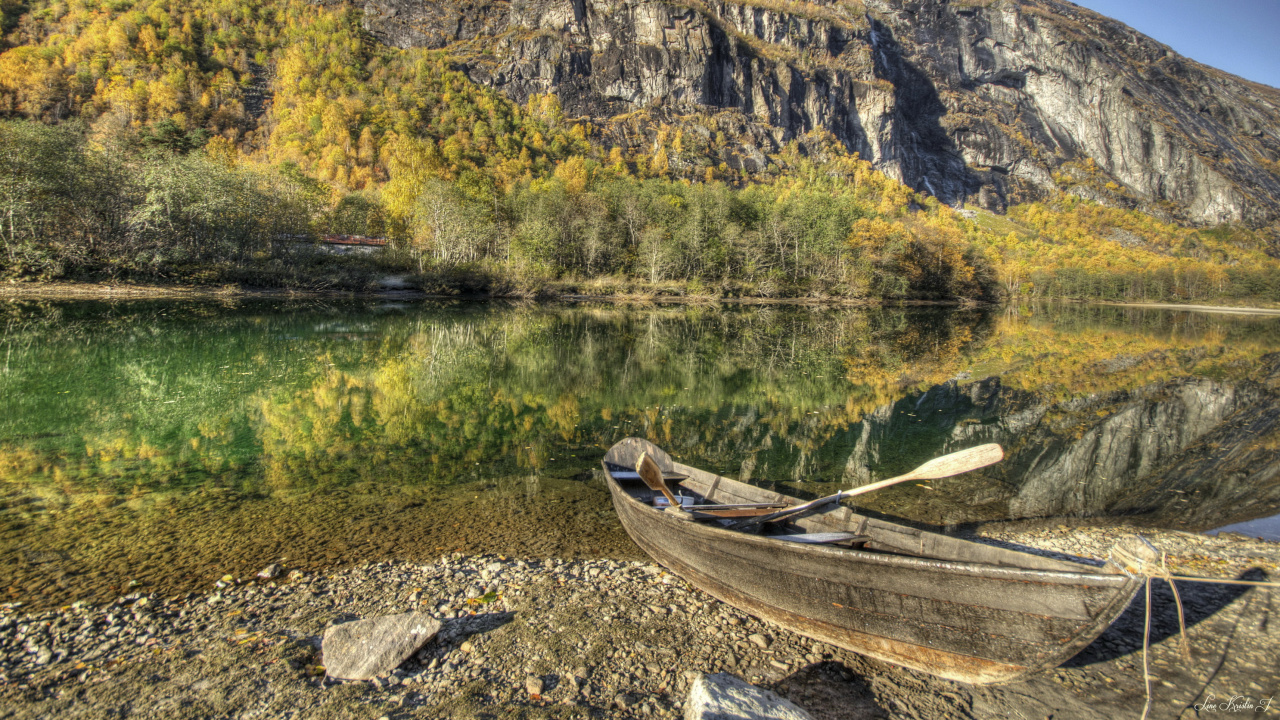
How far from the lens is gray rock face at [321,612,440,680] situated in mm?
3861

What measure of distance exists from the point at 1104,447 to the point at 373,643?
43.2ft

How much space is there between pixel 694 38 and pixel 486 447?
6859 inches

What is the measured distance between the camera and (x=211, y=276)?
4019 cm

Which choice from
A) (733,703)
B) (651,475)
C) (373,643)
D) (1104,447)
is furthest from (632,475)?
(1104,447)

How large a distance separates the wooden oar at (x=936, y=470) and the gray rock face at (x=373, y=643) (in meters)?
2.97

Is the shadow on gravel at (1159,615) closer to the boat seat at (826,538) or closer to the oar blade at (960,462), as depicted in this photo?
the oar blade at (960,462)

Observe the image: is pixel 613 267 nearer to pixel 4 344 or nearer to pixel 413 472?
pixel 4 344

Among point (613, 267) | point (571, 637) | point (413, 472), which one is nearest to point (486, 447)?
point (413, 472)

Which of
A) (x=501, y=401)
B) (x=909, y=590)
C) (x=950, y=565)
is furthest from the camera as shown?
(x=501, y=401)

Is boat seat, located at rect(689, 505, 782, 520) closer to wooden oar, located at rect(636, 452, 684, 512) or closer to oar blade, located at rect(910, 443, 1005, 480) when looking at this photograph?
wooden oar, located at rect(636, 452, 684, 512)

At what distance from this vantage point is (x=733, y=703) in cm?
324

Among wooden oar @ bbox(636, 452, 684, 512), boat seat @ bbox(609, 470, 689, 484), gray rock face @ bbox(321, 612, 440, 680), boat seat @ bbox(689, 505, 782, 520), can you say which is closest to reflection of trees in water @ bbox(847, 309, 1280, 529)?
boat seat @ bbox(689, 505, 782, 520)

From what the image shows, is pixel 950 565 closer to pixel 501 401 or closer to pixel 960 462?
pixel 960 462

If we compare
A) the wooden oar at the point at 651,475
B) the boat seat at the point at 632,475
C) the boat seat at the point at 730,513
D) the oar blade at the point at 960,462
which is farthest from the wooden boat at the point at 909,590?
the boat seat at the point at 632,475
